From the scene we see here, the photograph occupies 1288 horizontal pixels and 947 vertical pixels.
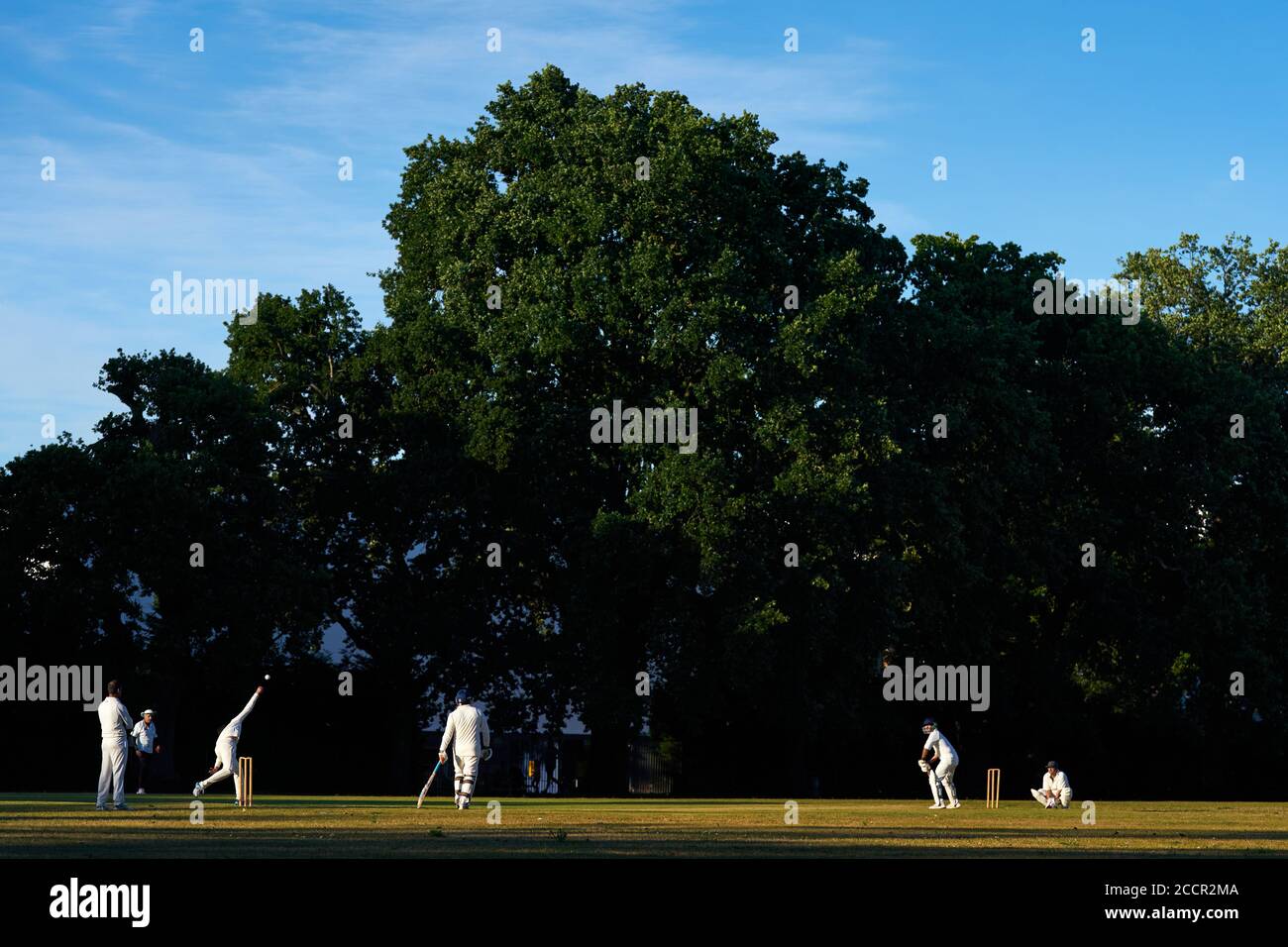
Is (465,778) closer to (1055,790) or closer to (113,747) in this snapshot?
(113,747)

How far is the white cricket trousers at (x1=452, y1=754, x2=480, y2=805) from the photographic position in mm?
33156

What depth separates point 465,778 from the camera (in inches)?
1314

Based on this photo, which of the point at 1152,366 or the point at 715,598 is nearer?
the point at 715,598

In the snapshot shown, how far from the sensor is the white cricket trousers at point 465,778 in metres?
33.2

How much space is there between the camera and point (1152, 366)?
62.7 metres

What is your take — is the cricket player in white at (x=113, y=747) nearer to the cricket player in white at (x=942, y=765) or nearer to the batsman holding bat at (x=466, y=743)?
the batsman holding bat at (x=466, y=743)

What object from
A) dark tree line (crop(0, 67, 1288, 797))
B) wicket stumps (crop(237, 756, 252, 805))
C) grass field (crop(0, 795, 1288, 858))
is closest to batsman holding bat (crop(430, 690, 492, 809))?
grass field (crop(0, 795, 1288, 858))

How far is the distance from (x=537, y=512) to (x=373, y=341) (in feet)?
26.3

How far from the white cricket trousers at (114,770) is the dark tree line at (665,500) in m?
17.8

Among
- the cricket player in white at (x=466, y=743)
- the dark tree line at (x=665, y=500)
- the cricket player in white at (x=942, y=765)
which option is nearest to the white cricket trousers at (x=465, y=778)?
the cricket player in white at (x=466, y=743)

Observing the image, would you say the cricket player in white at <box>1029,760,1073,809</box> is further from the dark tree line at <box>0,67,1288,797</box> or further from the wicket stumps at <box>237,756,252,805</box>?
the wicket stumps at <box>237,756,252,805</box>

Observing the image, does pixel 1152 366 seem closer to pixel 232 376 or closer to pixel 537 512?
pixel 537 512
